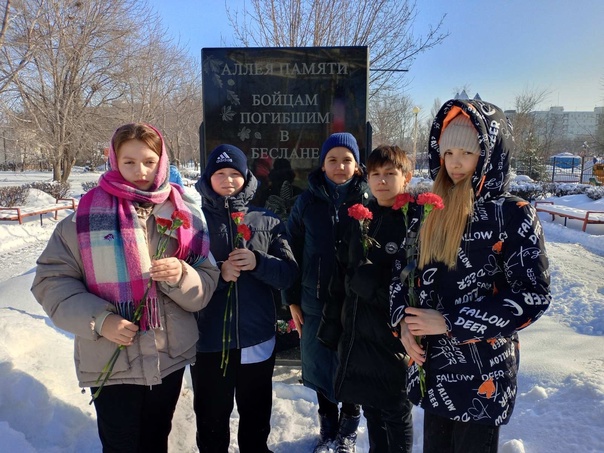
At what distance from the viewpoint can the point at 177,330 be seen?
198 centimetres

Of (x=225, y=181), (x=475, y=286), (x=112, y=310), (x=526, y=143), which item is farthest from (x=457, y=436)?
(x=526, y=143)

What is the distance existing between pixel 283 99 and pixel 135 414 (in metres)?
2.84

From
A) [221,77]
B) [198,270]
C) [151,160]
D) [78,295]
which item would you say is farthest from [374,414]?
[221,77]

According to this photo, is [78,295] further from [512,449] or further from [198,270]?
[512,449]

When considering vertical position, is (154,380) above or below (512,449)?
above

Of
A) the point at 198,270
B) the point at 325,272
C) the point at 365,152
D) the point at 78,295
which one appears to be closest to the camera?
the point at 78,295

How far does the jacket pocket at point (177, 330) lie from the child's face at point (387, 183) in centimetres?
116

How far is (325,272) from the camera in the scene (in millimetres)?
2592

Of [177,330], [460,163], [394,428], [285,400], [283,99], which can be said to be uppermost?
[283,99]

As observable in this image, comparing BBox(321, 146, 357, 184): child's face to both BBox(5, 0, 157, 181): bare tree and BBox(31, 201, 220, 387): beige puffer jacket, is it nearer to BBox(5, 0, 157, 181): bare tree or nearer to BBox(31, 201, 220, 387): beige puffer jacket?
BBox(31, 201, 220, 387): beige puffer jacket

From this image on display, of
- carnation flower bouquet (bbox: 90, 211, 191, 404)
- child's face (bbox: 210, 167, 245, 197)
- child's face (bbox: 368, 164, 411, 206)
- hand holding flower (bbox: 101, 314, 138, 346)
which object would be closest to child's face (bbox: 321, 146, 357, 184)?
child's face (bbox: 368, 164, 411, 206)

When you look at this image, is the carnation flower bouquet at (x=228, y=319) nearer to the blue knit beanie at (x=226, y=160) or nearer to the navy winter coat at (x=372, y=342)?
the blue knit beanie at (x=226, y=160)

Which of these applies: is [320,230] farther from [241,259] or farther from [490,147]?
[490,147]

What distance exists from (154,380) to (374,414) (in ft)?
3.81
